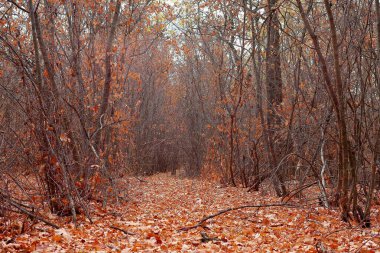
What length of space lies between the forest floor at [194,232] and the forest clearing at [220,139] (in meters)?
0.02

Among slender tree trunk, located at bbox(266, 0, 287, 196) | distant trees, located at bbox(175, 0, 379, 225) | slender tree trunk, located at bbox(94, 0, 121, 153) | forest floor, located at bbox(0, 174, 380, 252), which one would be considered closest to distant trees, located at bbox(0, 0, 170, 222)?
slender tree trunk, located at bbox(94, 0, 121, 153)

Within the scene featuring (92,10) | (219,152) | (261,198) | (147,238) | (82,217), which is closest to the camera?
(147,238)

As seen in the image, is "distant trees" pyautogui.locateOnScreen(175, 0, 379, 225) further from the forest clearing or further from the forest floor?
the forest floor

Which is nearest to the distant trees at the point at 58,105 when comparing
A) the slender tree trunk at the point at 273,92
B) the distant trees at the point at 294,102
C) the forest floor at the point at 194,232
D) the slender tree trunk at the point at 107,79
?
the slender tree trunk at the point at 107,79

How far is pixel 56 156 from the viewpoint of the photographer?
5305 mm

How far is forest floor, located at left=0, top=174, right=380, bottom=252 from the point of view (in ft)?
14.3

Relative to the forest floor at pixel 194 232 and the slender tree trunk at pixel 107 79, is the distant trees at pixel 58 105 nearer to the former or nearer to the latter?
the slender tree trunk at pixel 107 79

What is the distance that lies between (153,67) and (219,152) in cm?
510

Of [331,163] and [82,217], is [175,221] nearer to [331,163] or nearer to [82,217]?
[82,217]

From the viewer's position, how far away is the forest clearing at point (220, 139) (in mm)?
4805

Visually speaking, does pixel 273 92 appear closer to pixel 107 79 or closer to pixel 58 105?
pixel 107 79

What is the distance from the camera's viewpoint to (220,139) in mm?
11742

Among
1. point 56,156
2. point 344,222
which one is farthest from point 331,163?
point 56,156

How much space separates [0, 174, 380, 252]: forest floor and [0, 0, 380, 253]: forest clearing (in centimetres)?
2
